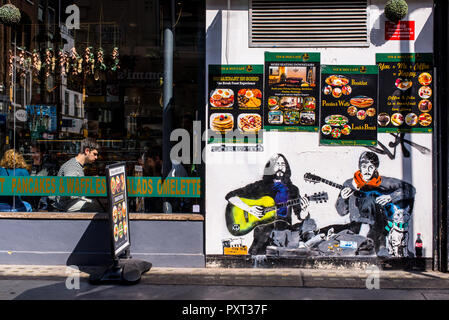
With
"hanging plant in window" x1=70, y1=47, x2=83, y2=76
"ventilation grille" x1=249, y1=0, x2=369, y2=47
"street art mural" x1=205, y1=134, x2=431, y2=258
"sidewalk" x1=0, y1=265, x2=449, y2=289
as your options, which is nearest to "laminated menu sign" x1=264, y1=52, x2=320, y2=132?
"ventilation grille" x1=249, y1=0, x2=369, y2=47

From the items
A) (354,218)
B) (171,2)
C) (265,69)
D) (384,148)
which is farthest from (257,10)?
(354,218)

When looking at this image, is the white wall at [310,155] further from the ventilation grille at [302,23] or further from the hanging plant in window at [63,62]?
the hanging plant in window at [63,62]

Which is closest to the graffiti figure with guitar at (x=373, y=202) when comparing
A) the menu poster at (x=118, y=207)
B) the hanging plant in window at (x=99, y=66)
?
the menu poster at (x=118, y=207)

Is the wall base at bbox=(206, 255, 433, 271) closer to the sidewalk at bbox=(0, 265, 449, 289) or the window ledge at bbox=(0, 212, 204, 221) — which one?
the sidewalk at bbox=(0, 265, 449, 289)

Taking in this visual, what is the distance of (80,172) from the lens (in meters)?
7.53

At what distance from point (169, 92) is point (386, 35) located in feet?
11.0

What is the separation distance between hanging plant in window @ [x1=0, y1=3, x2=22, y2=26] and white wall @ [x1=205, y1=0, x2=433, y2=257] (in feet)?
9.77

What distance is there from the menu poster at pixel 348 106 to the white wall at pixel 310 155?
0.41 feet

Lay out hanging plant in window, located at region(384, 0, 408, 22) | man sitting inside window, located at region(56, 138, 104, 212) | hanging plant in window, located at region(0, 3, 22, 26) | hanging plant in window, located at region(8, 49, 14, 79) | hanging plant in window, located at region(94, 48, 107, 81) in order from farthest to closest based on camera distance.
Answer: hanging plant in window, located at region(8, 49, 14, 79) → hanging plant in window, located at region(94, 48, 107, 81) → man sitting inside window, located at region(56, 138, 104, 212) → hanging plant in window, located at region(0, 3, 22, 26) → hanging plant in window, located at region(384, 0, 408, 22)

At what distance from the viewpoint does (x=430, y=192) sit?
23.1 feet

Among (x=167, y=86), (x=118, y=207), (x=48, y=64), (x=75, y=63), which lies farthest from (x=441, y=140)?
(x=48, y=64)

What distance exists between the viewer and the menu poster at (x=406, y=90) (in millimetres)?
7051

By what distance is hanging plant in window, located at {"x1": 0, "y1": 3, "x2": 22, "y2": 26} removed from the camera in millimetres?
7363
